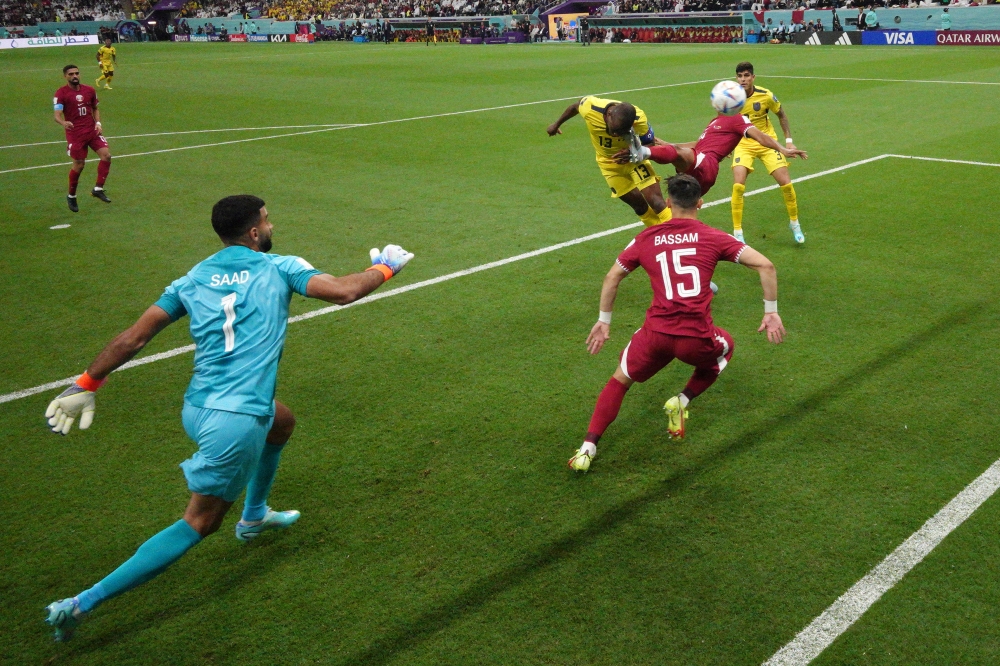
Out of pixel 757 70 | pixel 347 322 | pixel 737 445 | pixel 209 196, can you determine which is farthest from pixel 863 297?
pixel 757 70

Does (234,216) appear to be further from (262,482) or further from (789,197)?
(789,197)

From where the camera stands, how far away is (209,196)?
1504 centimetres

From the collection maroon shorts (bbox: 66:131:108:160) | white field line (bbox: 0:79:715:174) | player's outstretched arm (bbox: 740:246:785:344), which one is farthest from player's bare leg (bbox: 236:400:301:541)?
white field line (bbox: 0:79:715:174)

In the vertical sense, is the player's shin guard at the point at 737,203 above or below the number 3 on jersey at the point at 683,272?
below

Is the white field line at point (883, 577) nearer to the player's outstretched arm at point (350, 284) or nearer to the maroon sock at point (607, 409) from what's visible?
the maroon sock at point (607, 409)

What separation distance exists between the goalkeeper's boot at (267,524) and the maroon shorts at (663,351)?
2559 millimetres

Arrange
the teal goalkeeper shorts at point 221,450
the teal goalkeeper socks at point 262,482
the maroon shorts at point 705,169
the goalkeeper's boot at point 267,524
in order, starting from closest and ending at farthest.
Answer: the teal goalkeeper shorts at point 221,450 < the teal goalkeeper socks at point 262,482 < the goalkeeper's boot at point 267,524 < the maroon shorts at point 705,169

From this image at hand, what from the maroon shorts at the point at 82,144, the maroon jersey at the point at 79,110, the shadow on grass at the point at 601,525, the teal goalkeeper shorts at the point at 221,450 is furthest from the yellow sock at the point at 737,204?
the maroon jersey at the point at 79,110

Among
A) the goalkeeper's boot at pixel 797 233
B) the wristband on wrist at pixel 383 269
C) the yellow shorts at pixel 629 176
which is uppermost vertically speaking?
the wristband on wrist at pixel 383 269

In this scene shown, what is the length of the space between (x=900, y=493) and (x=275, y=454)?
418 centimetres

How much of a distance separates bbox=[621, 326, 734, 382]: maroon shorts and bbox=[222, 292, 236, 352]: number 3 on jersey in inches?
111

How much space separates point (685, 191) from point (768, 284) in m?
0.85

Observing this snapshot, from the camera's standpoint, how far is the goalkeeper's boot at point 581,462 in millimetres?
6008

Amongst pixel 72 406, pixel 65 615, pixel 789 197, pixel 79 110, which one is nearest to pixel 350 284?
pixel 72 406
